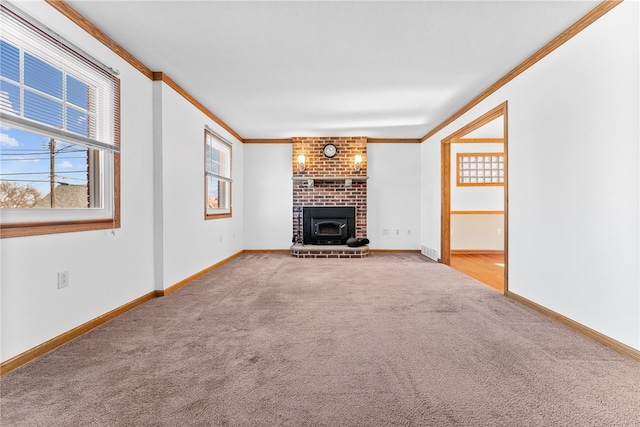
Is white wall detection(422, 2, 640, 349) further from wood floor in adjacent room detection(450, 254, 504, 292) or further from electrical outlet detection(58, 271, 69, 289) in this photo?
electrical outlet detection(58, 271, 69, 289)

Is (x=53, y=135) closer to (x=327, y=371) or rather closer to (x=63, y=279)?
(x=63, y=279)

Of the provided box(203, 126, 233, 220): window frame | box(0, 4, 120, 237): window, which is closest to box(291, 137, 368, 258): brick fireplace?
box(203, 126, 233, 220): window frame

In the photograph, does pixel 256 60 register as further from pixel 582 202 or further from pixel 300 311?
pixel 582 202

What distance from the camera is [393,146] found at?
6586 mm

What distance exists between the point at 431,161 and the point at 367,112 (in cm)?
197

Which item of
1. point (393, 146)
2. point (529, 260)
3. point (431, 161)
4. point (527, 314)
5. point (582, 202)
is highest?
point (393, 146)

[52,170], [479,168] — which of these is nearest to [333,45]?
[52,170]

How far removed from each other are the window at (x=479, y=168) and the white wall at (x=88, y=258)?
5.82 meters

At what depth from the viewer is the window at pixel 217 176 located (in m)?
4.72

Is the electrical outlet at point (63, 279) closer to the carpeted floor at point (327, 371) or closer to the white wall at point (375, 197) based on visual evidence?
the carpeted floor at point (327, 371)

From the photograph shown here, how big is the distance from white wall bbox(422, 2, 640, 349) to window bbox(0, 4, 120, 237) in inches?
147

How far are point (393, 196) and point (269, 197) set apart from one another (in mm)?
2594

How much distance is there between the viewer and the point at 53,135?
208 centimetres

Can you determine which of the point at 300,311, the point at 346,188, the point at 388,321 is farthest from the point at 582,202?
the point at 346,188
